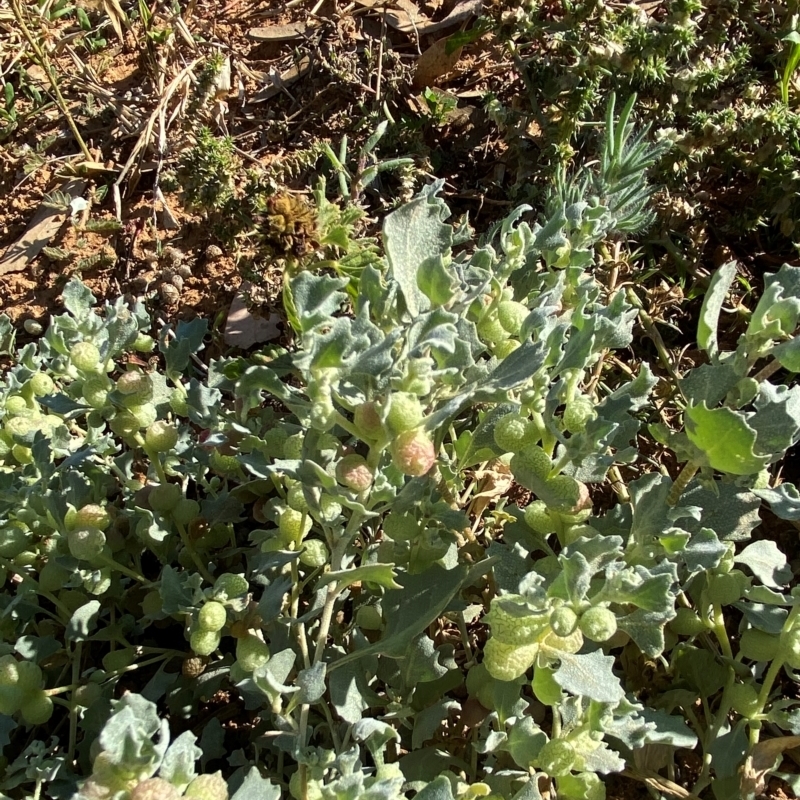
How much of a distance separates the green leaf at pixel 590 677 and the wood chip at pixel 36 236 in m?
2.77

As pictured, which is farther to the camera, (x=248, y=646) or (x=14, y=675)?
(x=14, y=675)

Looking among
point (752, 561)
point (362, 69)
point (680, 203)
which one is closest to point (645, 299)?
point (680, 203)

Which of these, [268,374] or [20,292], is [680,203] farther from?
[20,292]

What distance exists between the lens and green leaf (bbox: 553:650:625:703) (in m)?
1.56

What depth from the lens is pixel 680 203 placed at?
3.00 meters

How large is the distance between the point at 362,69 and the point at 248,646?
2.66m

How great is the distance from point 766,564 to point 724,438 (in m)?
0.54

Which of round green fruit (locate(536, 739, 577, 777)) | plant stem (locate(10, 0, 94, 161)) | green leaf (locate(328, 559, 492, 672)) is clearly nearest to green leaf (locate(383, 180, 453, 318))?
green leaf (locate(328, 559, 492, 672))

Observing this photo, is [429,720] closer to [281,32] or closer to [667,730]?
[667,730]

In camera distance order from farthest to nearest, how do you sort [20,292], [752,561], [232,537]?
[20,292] < [232,537] < [752,561]

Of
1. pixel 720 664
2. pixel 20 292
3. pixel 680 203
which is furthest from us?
pixel 20 292

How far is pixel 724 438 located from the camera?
158 centimetres

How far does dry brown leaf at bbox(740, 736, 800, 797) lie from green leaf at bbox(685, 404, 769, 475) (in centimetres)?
75

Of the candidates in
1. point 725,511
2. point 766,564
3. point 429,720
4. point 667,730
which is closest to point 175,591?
point 429,720
